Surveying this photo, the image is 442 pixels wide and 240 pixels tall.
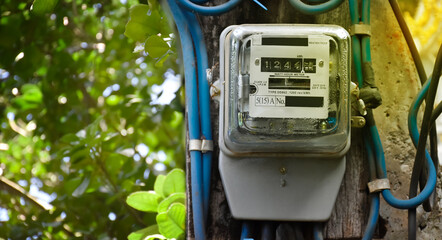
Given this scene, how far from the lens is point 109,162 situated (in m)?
1.59

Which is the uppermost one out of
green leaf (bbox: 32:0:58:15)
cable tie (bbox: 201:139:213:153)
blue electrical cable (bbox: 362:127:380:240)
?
green leaf (bbox: 32:0:58:15)

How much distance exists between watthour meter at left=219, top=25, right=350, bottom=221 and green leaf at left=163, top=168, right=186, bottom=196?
32 centimetres

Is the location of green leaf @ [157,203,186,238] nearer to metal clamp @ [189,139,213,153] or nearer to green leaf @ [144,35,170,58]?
metal clamp @ [189,139,213,153]

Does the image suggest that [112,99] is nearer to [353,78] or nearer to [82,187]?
[82,187]

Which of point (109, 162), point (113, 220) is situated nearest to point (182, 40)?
point (109, 162)

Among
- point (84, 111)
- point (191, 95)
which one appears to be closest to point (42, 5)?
point (191, 95)

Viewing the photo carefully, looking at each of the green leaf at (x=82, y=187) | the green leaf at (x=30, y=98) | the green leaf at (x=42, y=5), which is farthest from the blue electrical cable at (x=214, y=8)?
the green leaf at (x=30, y=98)

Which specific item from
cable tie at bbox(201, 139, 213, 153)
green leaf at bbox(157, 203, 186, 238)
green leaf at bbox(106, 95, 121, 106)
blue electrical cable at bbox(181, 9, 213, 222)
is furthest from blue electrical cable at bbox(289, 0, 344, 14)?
green leaf at bbox(106, 95, 121, 106)

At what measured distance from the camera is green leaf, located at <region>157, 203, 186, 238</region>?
104 cm

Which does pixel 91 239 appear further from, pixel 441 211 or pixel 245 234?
pixel 441 211

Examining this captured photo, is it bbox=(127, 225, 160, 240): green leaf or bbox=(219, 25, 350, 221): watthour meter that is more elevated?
bbox=(219, 25, 350, 221): watthour meter

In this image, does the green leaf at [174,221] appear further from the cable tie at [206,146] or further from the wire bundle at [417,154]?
the wire bundle at [417,154]

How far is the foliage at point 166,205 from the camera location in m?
1.05

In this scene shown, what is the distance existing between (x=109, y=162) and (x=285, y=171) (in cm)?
85
